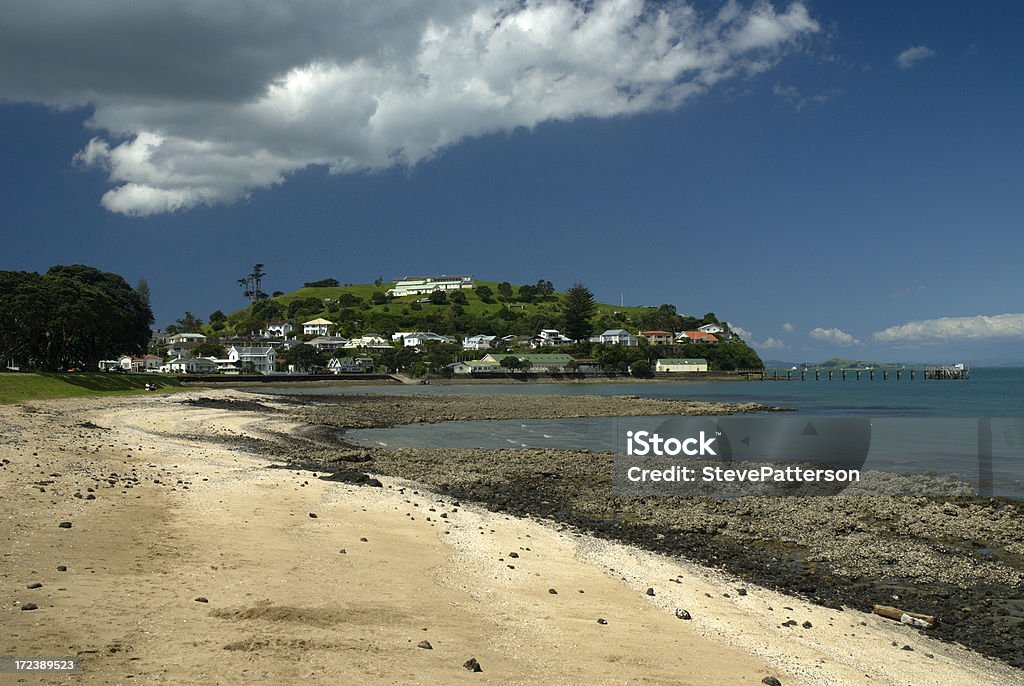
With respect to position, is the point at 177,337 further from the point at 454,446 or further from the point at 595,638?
the point at 595,638

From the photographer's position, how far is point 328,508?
14.6 metres

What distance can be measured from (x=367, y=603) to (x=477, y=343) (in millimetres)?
183493

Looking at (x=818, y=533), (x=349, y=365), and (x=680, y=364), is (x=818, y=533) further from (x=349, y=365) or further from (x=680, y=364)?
(x=680, y=364)

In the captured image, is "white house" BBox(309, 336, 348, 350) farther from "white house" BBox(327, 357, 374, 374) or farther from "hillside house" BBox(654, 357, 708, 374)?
"hillside house" BBox(654, 357, 708, 374)

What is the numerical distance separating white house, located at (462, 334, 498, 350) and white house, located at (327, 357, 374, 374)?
36319mm

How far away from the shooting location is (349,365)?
505 feet

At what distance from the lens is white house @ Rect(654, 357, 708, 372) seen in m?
171

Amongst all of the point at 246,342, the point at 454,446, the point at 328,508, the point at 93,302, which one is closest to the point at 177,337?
the point at 246,342

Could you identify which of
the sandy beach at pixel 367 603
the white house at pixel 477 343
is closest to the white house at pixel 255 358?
the white house at pixel 477 343

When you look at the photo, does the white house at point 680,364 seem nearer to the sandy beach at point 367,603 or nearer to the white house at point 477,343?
the white house at point 477,343

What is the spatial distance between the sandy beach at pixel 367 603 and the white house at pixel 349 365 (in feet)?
458

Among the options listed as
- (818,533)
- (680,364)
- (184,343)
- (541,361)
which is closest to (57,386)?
(818,533)

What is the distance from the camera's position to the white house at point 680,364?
171000 mm
